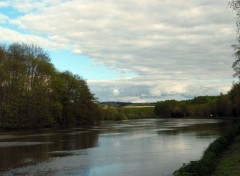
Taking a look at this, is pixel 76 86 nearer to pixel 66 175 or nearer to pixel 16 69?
pixel 16 69

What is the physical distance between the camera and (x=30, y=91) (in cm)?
8231

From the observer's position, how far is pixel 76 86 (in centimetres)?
10575

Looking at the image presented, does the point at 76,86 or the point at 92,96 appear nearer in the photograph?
the point at 76,86

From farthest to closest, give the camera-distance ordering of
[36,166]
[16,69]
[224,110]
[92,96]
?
[224,110]
[92,96]
[16,69]
[36,166]

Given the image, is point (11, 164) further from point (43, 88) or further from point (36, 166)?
point (43, 88)

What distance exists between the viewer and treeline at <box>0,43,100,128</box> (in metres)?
76.9

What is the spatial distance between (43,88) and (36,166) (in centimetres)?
6241

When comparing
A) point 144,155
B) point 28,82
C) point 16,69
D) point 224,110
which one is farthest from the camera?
point 224,110

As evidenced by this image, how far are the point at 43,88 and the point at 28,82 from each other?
12.8ft

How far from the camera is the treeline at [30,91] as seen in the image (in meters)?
76.9

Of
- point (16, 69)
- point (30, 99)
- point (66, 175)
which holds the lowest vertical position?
point (66, 175)

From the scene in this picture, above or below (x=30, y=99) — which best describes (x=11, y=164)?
below

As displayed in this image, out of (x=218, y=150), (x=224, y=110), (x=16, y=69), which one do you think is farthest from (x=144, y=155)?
(x=224, y=110)

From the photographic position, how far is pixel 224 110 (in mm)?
156000
